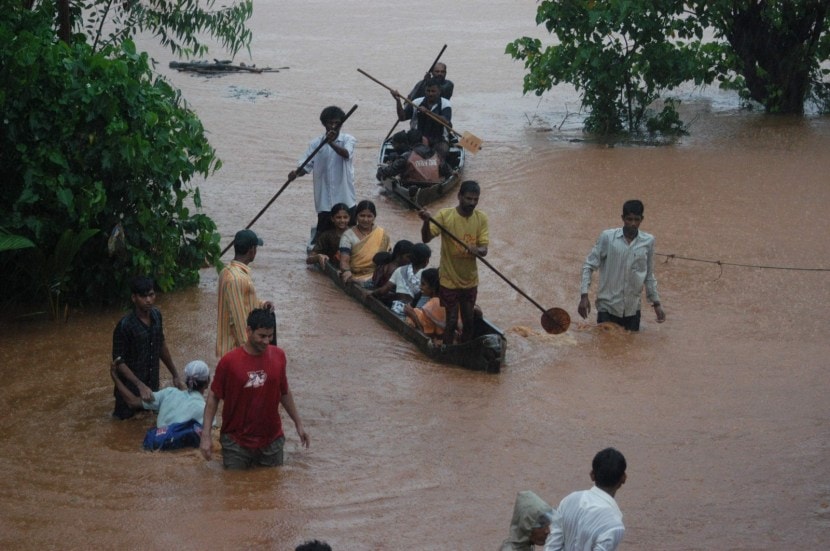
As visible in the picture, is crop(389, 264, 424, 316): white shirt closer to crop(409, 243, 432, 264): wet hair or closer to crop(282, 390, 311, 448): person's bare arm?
crop(409, 243, 432, 264): wet hair

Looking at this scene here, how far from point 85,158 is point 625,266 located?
4.81 meters

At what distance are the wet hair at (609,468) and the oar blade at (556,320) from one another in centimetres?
516

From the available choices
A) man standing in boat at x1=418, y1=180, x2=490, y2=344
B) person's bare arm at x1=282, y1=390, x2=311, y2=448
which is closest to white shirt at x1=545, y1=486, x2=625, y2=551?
person's bare arm at x1=282, y1=390, x2=311, y2=448

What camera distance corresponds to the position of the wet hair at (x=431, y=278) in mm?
10422

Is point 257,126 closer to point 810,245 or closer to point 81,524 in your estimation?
point 810,245

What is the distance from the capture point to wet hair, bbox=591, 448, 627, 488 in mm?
5082

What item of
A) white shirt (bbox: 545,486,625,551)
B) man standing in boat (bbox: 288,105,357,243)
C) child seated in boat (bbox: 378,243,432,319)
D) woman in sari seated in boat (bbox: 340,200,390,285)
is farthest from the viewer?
man standing in boat (bbox: 288,105,357,243)

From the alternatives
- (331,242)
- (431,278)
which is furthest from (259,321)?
(331,242)

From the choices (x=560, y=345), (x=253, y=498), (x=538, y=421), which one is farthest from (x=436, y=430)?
(x=560, y=345)

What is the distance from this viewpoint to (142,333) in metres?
7.96

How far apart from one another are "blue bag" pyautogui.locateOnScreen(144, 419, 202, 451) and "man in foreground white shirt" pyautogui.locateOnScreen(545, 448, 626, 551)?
10.8 ft

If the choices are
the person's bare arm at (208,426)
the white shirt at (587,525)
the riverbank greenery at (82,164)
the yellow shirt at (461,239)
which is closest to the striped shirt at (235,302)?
the person's bare arm at (208,426)

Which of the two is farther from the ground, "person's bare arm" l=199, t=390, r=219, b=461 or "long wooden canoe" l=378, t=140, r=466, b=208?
"long wooden canoe" l=378, t=140, r=466, b=208

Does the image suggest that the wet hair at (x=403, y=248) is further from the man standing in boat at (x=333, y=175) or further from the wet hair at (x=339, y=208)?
the man standing in boat at (x=333, y=175)
